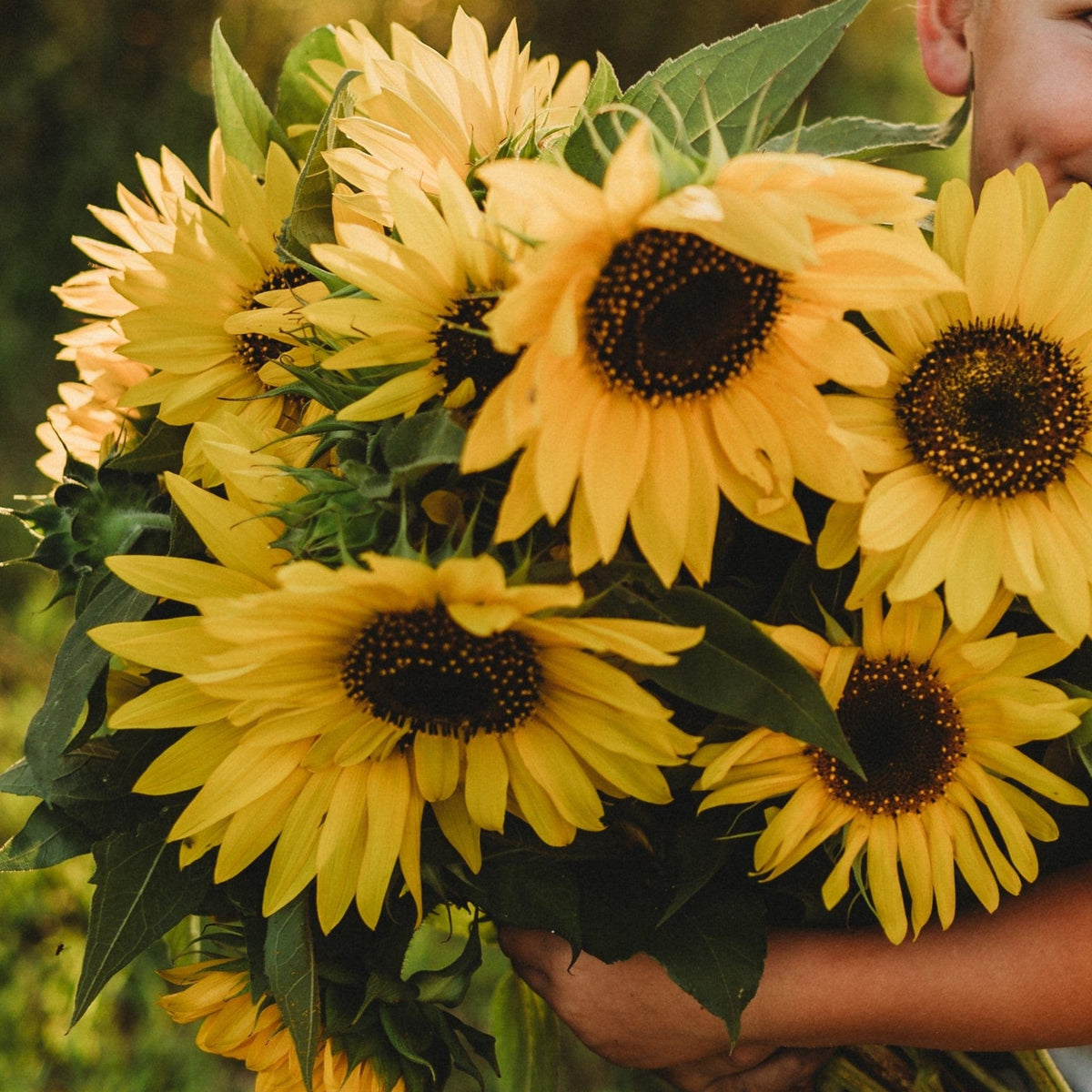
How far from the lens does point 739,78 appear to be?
51 cm

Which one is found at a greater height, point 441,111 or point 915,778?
point 441,111

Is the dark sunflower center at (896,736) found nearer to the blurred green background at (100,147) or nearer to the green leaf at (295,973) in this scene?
the green leaf at (295,973)

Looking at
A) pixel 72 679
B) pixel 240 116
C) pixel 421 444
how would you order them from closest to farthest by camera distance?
pixel 421 444, pixel 72 679, pixel 240 116

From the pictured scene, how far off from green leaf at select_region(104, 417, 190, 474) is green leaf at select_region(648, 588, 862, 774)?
270mm

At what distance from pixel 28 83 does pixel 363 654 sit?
2.31 metres

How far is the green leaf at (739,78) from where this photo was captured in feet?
1.62

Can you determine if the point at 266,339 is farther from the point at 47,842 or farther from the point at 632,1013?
the point at 632,1013

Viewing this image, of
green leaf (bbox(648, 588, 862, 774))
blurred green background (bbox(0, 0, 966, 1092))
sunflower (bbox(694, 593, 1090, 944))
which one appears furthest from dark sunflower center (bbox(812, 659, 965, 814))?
blurred green background (bbox(0, 0, 966, 1092))

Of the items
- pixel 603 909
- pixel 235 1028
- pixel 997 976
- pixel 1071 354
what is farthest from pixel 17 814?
pixel 1071 354

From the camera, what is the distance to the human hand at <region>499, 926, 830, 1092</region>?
0.66 meters

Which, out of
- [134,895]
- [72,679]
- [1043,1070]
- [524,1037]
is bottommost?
[1043,1070]

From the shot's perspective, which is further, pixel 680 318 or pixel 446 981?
pixel 446 981

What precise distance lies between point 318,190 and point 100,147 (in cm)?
203

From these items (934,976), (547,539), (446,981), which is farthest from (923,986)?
(547,539)
